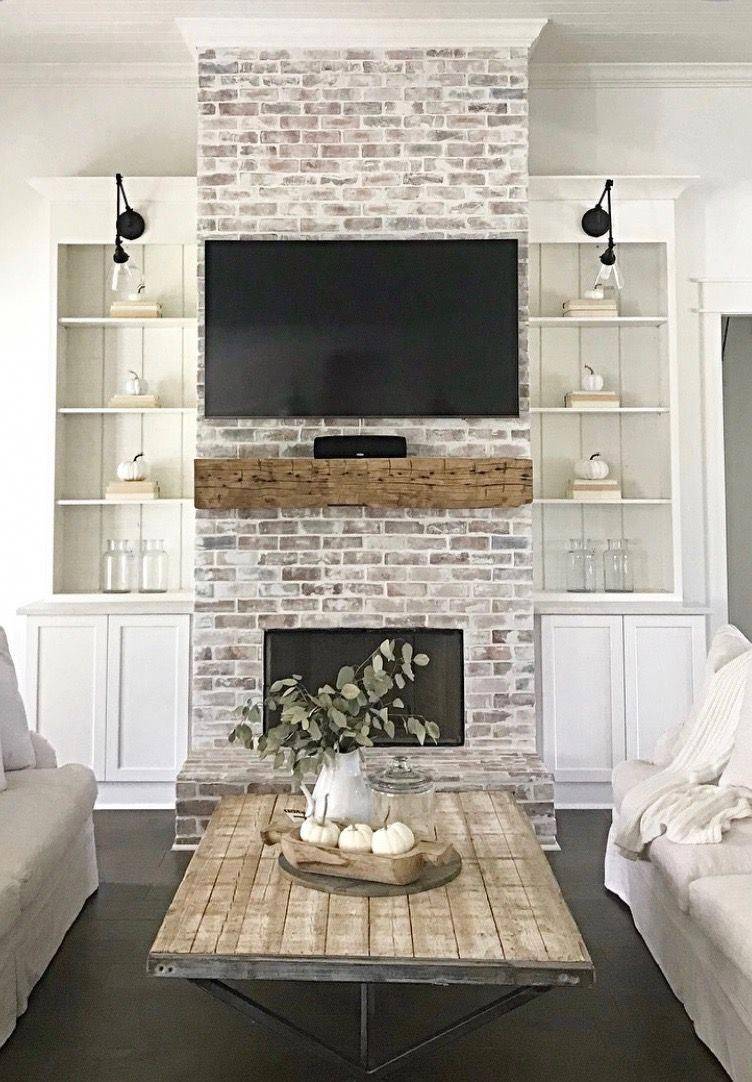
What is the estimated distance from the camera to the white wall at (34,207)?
4.74 m

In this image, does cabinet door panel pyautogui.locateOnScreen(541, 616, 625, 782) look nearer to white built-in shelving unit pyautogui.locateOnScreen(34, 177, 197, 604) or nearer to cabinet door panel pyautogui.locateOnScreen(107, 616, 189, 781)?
cabinet door panel pyautogui.locateOnScreen(107, 616, 189, 781)

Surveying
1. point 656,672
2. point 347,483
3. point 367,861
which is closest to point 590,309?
point 347,483

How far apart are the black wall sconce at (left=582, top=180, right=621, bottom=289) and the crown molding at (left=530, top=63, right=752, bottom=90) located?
2.09 feet

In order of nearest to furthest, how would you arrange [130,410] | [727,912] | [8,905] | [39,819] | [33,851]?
1. [727,912]
2. [8,905]
3. [33,851]
4. [39,819]
5. [130,410]

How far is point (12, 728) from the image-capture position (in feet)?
10.3

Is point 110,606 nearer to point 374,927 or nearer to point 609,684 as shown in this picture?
point 609,684

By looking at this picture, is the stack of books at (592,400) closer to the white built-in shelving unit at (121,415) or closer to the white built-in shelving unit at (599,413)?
the white built-in shelving unit at (599,413)

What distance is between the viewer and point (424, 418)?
4.22 metres

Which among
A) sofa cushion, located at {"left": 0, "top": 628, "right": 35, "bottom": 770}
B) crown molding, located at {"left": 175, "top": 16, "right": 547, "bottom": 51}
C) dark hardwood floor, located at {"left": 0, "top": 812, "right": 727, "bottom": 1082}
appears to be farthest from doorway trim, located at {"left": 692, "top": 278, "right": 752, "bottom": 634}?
sofa cushion, located at {"left": 0, "top": 628, "right": 35, "bottom": 770}

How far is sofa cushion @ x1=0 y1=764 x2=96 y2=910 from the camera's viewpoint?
245 cm

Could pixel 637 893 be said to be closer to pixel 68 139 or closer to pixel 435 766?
pixel 435 766

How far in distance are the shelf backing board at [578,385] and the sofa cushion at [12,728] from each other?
2.48 m

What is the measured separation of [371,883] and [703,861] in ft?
2.84

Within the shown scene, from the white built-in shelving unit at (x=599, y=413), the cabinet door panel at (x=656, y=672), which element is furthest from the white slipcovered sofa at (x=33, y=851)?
the white built-in shelving unit at (x=599, y=413)
